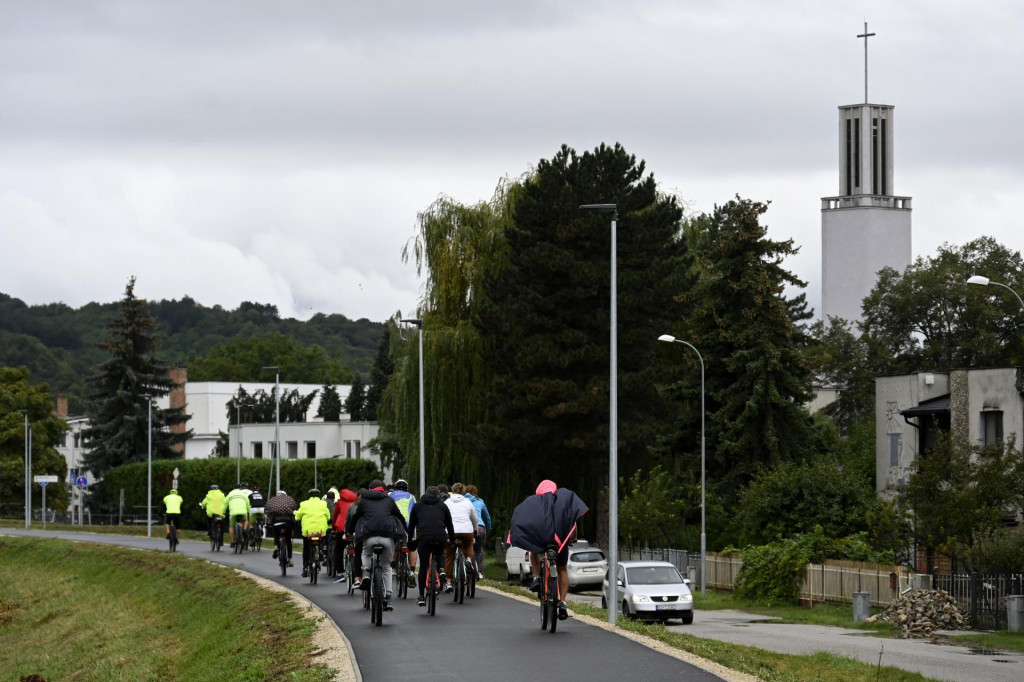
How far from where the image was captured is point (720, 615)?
43094 mm

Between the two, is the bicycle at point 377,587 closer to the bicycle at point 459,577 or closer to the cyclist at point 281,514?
the bicycle at point 459,577

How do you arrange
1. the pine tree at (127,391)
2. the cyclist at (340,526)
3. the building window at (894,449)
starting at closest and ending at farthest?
the cyclist at (340,526) → the building window at (894,449) → the pine tree at (127,391)

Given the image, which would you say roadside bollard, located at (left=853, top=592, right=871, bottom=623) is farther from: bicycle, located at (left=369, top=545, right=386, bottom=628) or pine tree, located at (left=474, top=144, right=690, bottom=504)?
bicycle, located at (left=369, top=545, right=386, bottom=628)

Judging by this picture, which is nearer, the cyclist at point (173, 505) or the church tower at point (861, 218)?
the cyclist at point (173, 505)

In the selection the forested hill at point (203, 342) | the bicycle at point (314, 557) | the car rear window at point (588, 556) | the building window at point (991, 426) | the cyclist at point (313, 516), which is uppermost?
the forested hill at point (203, 342)

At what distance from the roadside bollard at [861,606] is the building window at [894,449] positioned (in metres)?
16.7

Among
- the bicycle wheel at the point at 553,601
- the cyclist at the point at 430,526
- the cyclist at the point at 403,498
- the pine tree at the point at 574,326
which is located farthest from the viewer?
the pine tree at the point at 574,326

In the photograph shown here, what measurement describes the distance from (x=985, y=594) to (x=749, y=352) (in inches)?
691

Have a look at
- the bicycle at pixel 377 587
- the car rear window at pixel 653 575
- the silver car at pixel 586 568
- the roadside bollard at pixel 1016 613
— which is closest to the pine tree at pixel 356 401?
the silver car at pixel 586 568

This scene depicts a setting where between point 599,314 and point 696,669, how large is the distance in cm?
3914

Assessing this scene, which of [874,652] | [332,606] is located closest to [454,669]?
[332,606]

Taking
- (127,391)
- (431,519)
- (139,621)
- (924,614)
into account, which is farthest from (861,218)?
(431,519)

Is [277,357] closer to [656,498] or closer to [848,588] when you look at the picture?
[656,498]

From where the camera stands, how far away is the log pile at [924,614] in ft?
119
